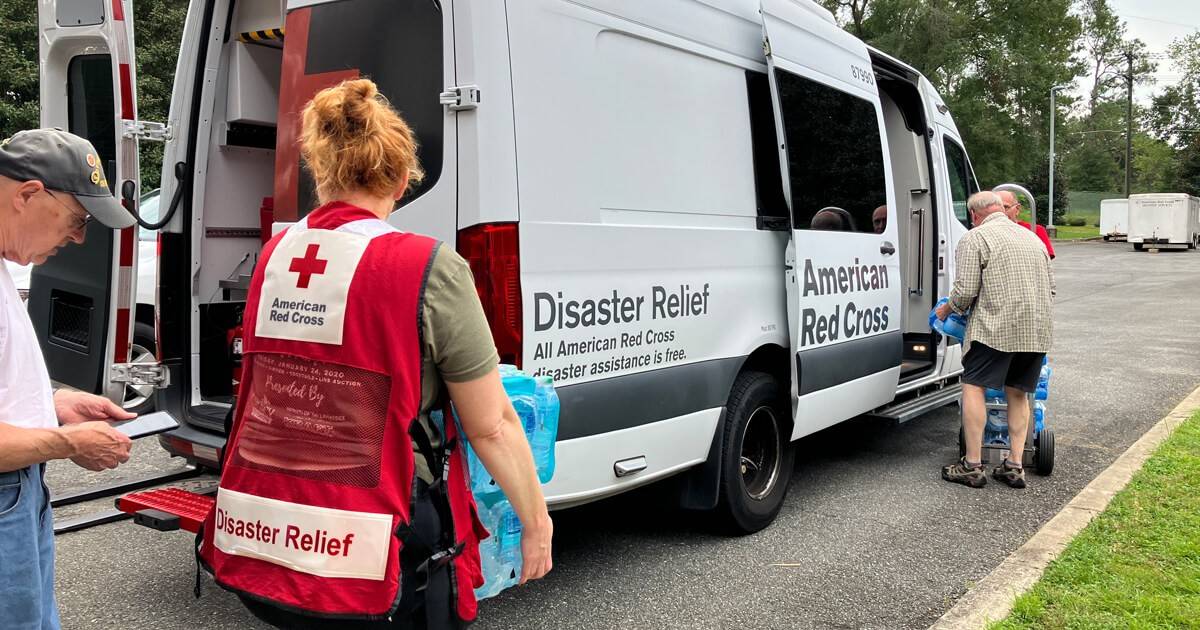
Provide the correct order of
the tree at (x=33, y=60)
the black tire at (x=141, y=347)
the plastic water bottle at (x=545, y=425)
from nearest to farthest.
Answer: the plastic water bottle at (x=545, y=425), the black tire at (x=141, y=347), the tree at (x=33, y=60)

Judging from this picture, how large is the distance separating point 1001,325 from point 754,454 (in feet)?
5.85

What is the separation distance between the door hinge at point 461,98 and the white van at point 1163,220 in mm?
37722

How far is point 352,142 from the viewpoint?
6.18 feet

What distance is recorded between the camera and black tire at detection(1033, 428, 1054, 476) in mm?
5688

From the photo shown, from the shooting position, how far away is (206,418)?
4219 millimetres

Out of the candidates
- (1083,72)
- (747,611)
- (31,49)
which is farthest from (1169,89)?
(747,611)

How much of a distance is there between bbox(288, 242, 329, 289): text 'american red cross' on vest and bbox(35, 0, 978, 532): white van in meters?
1.24

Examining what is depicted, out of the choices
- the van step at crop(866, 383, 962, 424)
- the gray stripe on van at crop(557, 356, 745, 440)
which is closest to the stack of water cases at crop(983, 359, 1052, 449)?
the van step at crop(866, 383, 962, 424)

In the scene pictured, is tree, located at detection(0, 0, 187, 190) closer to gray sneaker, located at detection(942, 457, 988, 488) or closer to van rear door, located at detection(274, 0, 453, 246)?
van rear door, located at detection(274, 0, 453, 246)

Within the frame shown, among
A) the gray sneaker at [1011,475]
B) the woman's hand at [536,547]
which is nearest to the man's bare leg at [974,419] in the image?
the gray sneaker at [1011,475]

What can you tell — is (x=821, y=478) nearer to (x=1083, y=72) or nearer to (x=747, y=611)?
(x=747, y=611)

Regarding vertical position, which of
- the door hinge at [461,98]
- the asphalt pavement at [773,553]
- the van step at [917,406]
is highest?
the door hinge at [461,98]

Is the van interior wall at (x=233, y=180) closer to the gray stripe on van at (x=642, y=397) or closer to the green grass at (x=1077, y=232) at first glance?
the gray stripe on van at (x=642, y=397)

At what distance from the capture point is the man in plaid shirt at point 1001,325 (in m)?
5.39
